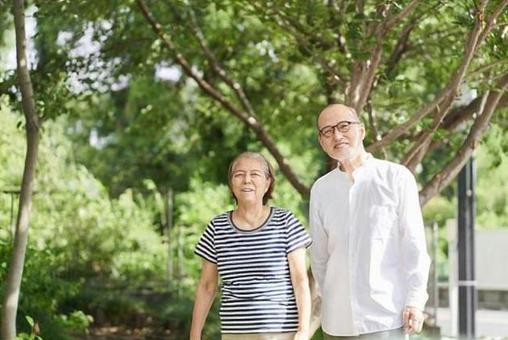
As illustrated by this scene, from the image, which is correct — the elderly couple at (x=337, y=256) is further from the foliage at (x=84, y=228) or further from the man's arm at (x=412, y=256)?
the foliage at (x=84, y=228)

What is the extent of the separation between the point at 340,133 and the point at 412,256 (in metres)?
0.54

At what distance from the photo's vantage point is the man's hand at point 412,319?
3904 millimetres

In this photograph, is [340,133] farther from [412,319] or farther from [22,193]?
[22,193]

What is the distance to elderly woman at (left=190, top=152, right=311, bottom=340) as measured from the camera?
12.9 ft

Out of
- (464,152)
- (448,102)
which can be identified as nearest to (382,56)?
(464,152)

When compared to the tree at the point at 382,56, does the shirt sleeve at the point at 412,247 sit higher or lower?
lower

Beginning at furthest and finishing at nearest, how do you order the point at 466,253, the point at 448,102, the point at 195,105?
the point at 195,105
the point at 466,253
the point at 448,102

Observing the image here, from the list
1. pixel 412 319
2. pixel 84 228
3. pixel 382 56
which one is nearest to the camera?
pixel 412 319

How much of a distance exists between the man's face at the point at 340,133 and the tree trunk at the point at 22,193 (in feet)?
10.3

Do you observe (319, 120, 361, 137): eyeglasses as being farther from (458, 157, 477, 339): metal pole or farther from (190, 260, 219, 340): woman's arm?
(458, 157, 477, 339): metal pole

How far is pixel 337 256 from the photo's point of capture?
4.03 meters

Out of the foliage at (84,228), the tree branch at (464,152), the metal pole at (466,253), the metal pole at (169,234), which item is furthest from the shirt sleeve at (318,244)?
the metal pole at (169,234)

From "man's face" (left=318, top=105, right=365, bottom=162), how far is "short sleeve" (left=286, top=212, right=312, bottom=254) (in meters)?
0.32

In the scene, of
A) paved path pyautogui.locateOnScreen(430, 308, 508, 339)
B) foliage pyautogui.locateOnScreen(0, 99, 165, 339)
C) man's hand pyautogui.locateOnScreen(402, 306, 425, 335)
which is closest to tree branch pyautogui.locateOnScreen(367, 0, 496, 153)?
man's hand pyautogui.locateOnScreen(402, 306, 425, 335)
